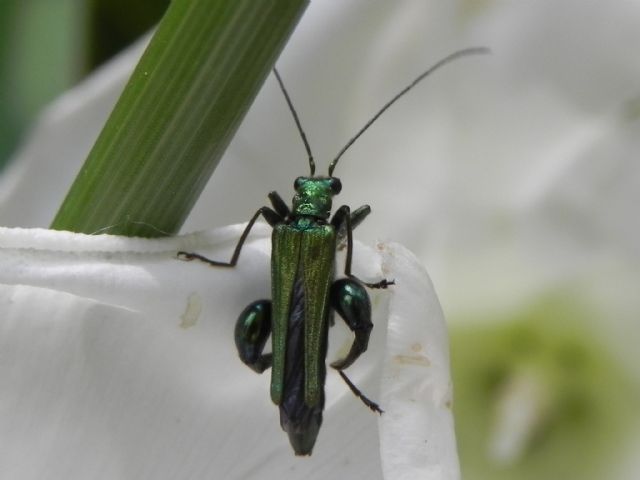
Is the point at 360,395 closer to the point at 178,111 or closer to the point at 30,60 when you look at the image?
the point at 178,111

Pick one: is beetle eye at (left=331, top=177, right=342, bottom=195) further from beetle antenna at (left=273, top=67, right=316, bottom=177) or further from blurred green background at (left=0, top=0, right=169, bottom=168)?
blurred green background at (left=0, top=0, right=169, bottom=168)

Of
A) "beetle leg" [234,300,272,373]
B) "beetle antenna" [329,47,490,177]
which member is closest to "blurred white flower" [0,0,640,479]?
"beetle antenna" [329,47,490,177]

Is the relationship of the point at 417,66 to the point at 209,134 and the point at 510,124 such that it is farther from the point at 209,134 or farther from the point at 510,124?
the point at 209,134

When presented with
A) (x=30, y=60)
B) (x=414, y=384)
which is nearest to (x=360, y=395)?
(x=414, y=384)

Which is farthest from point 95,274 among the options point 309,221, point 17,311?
point 309,221

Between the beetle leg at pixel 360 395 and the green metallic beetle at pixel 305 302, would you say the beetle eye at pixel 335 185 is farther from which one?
the beetle leg at pixel 360 395

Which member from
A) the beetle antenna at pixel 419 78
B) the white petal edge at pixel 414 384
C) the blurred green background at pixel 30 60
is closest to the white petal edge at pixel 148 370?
the white petal edge at pixel 414 384
